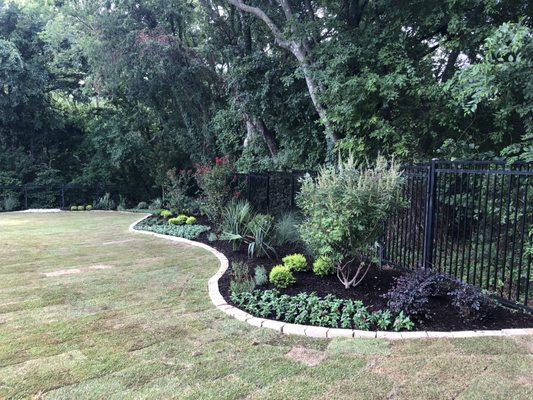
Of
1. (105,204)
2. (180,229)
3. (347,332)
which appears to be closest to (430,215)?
(347,332)

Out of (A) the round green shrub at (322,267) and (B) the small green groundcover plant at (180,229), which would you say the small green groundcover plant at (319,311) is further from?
(B) the small green groundcover plant at (180,229)

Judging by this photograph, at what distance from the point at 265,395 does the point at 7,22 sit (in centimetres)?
1825

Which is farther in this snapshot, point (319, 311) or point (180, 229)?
point (180, 229)

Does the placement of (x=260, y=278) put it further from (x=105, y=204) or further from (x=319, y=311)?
(x=105, y=204)

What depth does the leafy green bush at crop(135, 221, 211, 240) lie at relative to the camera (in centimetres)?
793

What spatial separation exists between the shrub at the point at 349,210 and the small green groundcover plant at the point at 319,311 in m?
0.58

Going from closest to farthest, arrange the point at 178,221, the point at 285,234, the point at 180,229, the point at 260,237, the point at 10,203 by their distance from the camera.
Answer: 1. the point at 260,237
2. the point at 285,234
3. the point at 180,229
4. the point at 178,221
5. the point at 10,203

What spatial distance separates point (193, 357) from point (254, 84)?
8392 millimetres

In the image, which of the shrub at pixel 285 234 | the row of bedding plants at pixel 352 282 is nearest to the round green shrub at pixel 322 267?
the row of bedding plants at pixel 352 282

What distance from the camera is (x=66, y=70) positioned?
15930mm

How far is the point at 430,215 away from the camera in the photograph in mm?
4539

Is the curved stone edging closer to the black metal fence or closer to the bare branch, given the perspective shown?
the black metal fence

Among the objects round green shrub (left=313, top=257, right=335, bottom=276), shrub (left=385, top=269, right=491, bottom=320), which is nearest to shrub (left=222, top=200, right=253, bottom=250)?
round green shrub (left=313, top=257, right=335, bottom=276)

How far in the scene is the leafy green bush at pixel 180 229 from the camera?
793 centimetres
